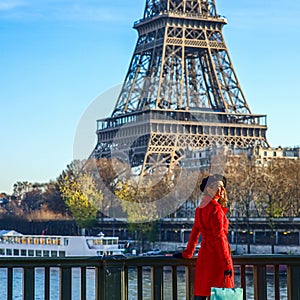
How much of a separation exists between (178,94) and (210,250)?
4750 cm

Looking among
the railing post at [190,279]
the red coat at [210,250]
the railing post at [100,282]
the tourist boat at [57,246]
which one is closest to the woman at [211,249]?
the red coat at [210,250]

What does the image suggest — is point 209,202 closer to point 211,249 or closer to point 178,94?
point 211,249

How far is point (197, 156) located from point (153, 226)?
11477mm

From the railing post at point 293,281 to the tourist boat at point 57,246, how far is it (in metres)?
26.5

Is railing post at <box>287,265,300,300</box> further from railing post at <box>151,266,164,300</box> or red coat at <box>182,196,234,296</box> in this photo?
railing post at <box>151,266,164,300</box>

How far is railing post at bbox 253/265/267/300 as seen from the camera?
578cm

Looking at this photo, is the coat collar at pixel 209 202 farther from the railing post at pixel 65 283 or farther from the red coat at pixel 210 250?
the railing post at pixel 65 283

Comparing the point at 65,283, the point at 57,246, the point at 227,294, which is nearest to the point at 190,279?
the point at 227,294

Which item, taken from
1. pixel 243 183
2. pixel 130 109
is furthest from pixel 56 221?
pixel 243 183

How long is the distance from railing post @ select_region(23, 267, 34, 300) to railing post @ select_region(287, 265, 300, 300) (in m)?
1.64

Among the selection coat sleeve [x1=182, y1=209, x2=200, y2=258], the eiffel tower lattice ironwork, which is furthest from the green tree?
coat sleeve [x1=182, y1=209, x2=200, y2=258]

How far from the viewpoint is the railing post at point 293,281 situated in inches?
230

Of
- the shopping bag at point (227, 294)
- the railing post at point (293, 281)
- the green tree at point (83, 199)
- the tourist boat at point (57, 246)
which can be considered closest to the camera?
the shopping bag at point (227, 294)

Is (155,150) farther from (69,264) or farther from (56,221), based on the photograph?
(69,264)
